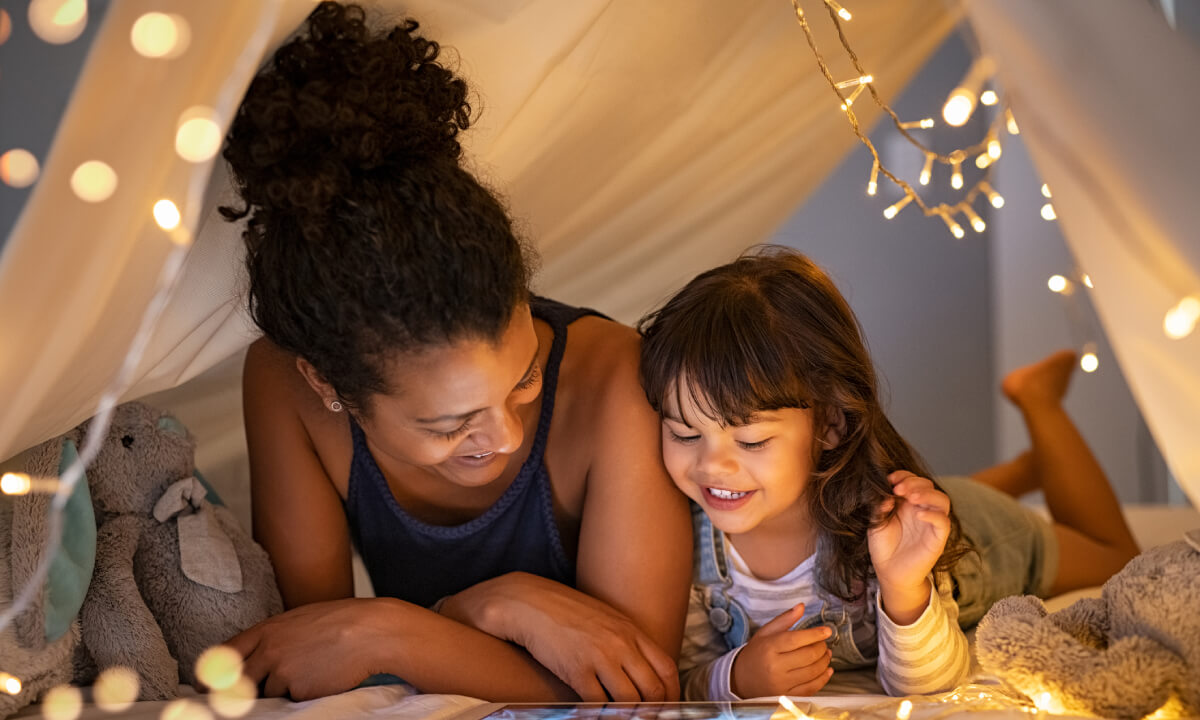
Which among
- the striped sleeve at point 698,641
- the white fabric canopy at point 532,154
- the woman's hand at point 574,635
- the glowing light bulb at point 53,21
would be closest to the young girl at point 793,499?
the striped sleeve at point 698,641

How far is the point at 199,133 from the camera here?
0.84 m

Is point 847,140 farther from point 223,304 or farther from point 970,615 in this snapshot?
point 223,304

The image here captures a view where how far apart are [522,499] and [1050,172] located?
72 cm

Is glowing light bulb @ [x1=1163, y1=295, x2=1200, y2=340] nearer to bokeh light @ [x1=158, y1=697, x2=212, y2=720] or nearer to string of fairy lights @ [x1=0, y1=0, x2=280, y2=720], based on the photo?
string of fairy lights @ [x1=0, y1=0, x2=280, y2=720]

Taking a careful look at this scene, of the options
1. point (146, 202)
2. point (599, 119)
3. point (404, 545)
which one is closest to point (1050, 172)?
point (599, 119)

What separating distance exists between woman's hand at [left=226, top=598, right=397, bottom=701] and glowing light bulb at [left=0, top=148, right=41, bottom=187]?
58cm

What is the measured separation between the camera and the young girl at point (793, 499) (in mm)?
1258

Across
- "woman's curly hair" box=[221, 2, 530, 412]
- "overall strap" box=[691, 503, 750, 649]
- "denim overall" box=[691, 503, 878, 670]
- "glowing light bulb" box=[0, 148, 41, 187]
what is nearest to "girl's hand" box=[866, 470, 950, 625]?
"denim overall" box=[691, 503, 878, 670]

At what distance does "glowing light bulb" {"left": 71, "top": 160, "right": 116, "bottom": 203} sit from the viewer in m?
0.82

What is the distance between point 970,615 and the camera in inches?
62.0

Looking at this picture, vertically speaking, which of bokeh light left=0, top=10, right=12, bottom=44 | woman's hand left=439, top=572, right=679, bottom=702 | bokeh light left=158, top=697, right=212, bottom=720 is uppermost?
bokeh light left=0, top=10, right=12, bottom=44

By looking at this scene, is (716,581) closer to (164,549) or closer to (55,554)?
(164,549)

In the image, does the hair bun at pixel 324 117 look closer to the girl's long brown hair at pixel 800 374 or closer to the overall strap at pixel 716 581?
the girl's long brown hair at pixel 800 374

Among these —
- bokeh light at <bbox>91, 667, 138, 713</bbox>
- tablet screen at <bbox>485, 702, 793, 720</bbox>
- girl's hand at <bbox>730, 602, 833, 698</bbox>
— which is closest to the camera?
tablet screen at <bbox>485, 702, 793, 720</bbox>
